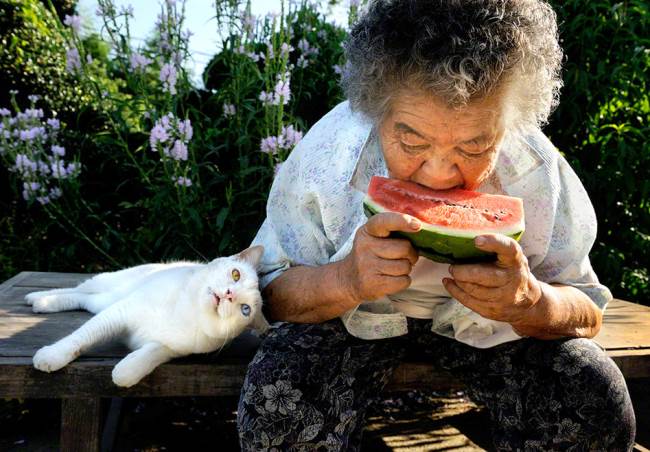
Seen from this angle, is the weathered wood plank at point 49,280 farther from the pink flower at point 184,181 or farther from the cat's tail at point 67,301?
the pink flower at point 184,181

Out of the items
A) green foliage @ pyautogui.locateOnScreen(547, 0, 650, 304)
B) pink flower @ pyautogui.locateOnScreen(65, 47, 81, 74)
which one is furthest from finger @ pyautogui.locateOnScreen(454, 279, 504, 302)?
pink flower @ pyautogui.locateOnScreen(65, 47, 81, 74)

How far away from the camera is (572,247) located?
6.08 feet

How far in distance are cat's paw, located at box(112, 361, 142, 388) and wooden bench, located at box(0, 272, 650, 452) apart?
7cm

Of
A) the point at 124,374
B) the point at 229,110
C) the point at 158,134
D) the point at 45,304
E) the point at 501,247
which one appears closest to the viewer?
the point at 501,247

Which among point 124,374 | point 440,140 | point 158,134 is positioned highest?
point 440,140

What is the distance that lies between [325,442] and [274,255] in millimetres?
703

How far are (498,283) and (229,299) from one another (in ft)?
2.76

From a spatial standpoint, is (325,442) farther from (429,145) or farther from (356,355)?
(429,145)

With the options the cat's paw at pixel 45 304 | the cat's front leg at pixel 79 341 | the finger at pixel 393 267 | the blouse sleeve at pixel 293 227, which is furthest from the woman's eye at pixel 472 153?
the cat's paw at pixel 45 304

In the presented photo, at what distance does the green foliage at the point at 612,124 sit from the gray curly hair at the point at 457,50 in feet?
6.74

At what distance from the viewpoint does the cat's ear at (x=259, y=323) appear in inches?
76.7

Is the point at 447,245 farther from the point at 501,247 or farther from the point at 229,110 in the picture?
the point at 229,110

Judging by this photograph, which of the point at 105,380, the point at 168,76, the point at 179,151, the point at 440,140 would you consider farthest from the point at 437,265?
the point at 168,76

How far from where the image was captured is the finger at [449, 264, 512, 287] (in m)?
1.42
